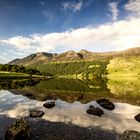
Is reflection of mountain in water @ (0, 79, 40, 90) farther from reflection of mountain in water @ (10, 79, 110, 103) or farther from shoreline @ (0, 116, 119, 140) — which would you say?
shoreline @ (0, 116, 119, 140)

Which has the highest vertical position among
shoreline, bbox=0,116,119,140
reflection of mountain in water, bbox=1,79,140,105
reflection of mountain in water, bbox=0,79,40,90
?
shoreline, bbox=0,116,119,140

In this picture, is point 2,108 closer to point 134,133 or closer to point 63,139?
point 63,139

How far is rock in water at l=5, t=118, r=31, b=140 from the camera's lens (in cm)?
3212

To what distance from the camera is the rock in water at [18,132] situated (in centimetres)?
3212

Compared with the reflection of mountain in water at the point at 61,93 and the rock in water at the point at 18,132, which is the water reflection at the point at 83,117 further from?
the reflection of mountain in water at the point at 61,93

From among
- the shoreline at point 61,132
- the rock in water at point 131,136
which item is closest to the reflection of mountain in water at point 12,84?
the shoreline at point 61,132

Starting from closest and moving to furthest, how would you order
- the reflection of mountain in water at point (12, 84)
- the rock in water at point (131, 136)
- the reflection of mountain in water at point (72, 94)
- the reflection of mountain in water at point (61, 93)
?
the rock in water at point (131, 136), the reflection of mountain in water at point (72, 94), the reflection of mountain in water at point (61, 93), the reflection of mountain in water at point (12, 84)

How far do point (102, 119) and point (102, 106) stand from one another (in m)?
14.5

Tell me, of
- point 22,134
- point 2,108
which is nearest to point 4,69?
point 2,108

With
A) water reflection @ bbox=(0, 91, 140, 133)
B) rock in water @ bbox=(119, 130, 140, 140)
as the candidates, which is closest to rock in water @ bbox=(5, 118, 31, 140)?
water reflection @ bbox=(0, 91, 140, 133)

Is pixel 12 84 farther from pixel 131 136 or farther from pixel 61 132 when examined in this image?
pixel 131 136

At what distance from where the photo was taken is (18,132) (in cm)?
3269

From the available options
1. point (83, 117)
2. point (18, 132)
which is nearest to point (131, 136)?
point (18, 132)

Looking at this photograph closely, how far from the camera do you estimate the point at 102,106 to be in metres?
61.2
